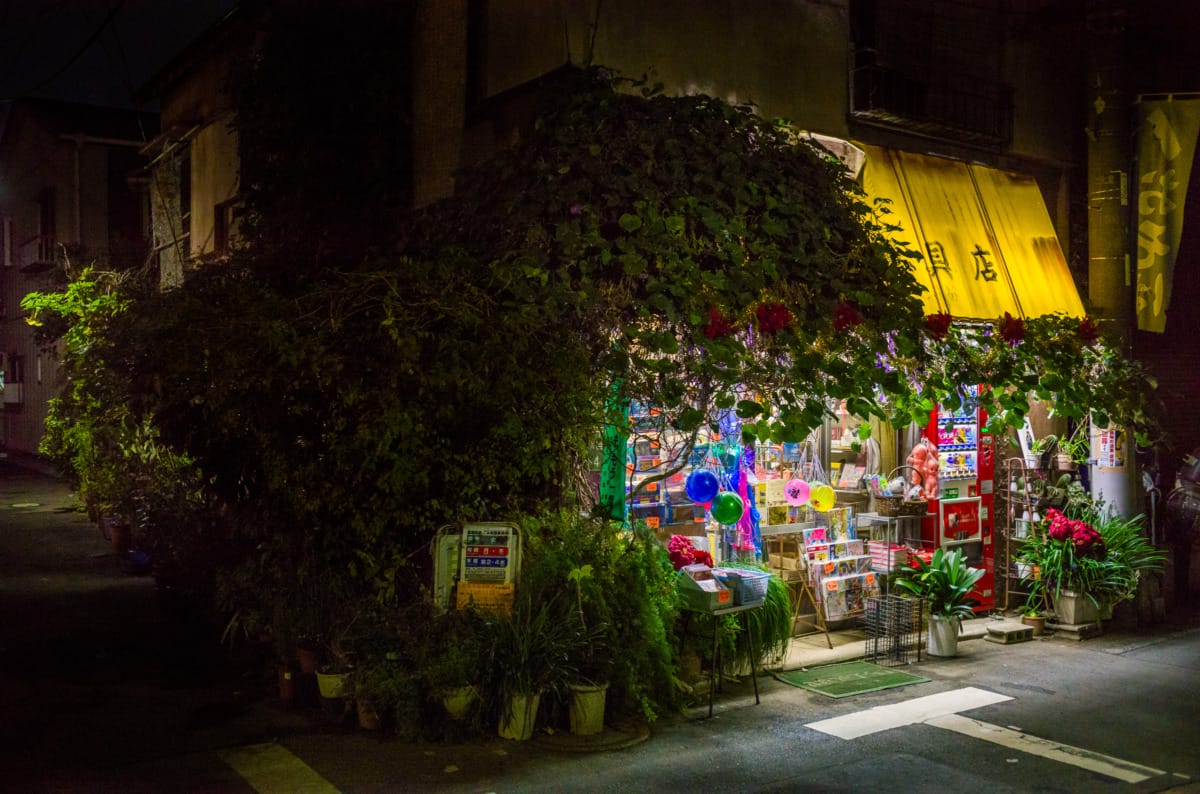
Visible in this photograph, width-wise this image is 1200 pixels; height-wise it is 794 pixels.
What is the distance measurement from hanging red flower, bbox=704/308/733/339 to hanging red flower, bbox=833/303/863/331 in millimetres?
1129

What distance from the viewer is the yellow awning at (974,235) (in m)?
11.2

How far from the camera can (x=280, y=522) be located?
8695 mm

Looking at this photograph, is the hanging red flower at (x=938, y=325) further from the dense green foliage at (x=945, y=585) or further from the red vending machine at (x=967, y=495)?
the dense green foliage at (x=945, y=585)

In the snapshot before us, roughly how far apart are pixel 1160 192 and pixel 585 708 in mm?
9330

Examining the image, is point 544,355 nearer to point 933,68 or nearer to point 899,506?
point 899,506

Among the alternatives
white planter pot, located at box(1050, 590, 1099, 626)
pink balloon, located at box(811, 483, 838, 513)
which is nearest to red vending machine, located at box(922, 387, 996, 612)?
white planter pot, located at box(1050, 590, 1099, 626)

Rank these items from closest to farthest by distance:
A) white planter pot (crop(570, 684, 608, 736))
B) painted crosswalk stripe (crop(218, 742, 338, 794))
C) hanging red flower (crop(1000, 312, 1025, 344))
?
painted crosswalk stripe (crop(218, 742, 338, 794)), white planter pot (crop(570, 684, 608, 736)), hanging red flower (crop(1000, 312, 1025, 344))

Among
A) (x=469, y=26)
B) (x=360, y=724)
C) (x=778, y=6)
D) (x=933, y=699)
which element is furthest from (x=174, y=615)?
(x=778, y=6)

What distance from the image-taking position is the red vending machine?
11.8m

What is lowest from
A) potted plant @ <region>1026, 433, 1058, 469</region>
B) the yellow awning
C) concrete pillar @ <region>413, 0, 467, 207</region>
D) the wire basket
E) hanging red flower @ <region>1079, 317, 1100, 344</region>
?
the wire basket

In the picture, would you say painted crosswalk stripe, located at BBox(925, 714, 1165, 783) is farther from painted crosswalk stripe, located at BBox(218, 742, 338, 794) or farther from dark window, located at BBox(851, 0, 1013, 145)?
dark window, located at BBox(851, 0, 1013, 145)

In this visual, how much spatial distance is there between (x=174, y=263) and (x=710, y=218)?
11.9 m

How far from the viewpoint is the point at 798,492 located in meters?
10.6

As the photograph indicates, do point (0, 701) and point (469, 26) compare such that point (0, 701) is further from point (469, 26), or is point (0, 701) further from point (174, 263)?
point (174, 263)
